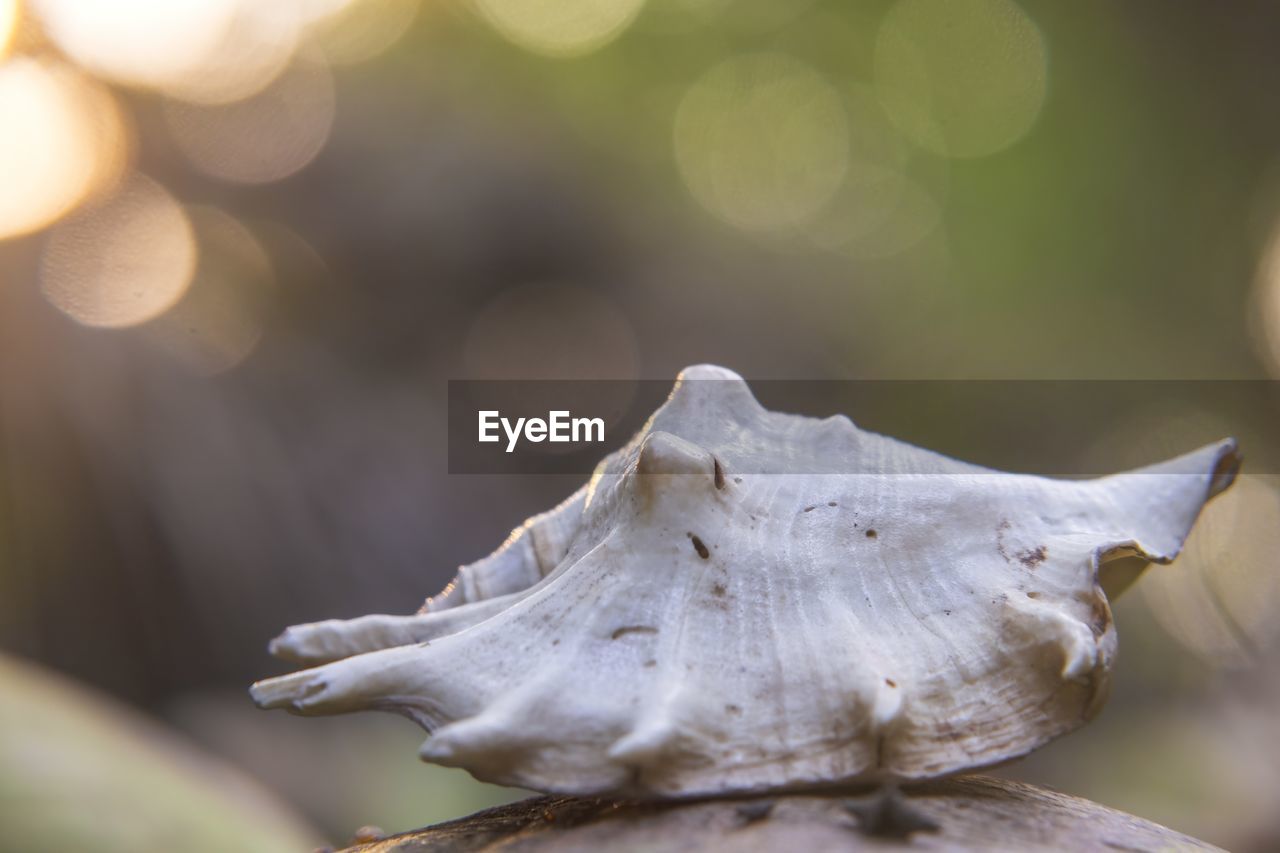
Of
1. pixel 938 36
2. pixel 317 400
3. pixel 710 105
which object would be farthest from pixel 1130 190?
pixel 317 400

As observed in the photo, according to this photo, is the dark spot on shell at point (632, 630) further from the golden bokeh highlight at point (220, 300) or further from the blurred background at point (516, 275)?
the golden bokeh highlight at point (220, 300)

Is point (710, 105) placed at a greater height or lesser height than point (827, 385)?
greater

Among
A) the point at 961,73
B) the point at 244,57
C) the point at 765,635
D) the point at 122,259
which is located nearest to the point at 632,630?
the point at 765,635

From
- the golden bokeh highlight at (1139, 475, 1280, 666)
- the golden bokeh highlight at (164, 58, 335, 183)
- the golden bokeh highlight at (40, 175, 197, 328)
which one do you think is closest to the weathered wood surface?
the golden bokeh highlight at (40, 175, 197, 328)

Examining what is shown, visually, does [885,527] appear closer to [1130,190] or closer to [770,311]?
[770,311]

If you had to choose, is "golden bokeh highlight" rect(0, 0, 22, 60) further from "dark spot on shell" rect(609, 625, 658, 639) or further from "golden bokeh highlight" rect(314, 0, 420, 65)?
"dark spot on shell" rect(609, 625, 658, 639)

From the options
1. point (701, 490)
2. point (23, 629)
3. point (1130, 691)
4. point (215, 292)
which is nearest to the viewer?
point (701, 490)
